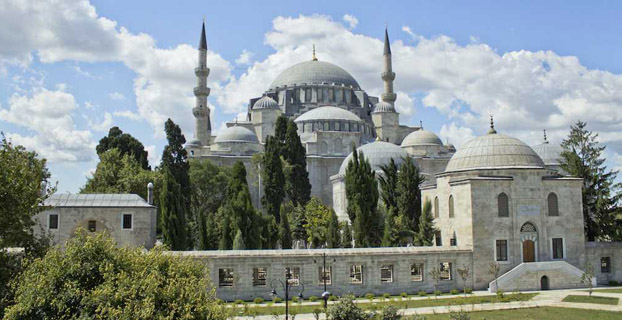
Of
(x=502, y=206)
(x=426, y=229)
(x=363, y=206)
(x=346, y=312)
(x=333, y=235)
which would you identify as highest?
(x=363, y=206)

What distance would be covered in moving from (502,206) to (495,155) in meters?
2.44

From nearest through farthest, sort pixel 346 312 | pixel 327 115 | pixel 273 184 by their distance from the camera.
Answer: pixel 346 312, pixel 273 184, pixel 327 115

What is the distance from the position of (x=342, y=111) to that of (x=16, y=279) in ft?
138

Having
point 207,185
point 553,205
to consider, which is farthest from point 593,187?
point 207,185

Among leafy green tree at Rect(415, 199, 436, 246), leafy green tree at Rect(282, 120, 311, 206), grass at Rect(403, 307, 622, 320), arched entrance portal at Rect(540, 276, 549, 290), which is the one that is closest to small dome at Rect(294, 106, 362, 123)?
leafy green tree at Rect(282, 120, 311, 206)

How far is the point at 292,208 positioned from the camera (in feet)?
115

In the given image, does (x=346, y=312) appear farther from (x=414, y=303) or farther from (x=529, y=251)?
(x=529, y=251)

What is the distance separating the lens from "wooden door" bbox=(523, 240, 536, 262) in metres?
24.8

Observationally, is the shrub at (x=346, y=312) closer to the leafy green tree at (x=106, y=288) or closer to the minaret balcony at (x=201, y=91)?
the leafy green tree at (x=106, y=288)

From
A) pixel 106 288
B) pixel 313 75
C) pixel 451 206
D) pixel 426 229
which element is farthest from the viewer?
pixel 313 75

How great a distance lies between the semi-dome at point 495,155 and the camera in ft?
83.9

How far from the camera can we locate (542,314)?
17875 millimetres

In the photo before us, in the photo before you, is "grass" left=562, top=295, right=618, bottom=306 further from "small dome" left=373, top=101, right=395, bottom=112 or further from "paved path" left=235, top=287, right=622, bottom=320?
"small dome" left=373, top=101, right=395, bottom=112

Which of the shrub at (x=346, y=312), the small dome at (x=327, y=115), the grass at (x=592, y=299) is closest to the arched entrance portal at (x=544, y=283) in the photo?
the grass at (x=592, y=299)
